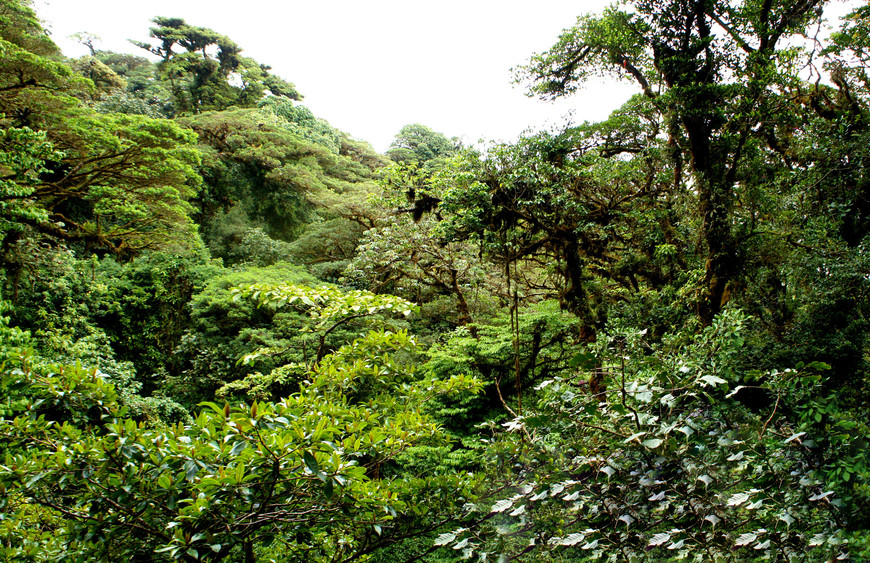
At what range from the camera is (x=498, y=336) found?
560cm

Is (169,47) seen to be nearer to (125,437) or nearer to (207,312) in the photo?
(207,312)

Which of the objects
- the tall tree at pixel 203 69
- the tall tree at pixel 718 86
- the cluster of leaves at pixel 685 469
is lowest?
the cluster of leaves at pixel 685 469

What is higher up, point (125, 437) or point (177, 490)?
point (125, 437)

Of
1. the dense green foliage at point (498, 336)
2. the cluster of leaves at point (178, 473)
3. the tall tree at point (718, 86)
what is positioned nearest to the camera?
the cluster of leaves at point (178, 473)

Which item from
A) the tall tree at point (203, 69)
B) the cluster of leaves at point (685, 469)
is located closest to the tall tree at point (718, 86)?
the cluster of leaves at point (685, 469)

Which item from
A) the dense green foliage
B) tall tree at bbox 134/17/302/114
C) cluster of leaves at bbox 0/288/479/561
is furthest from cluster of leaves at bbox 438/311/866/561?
tall tree at bbox 134/17/302/114

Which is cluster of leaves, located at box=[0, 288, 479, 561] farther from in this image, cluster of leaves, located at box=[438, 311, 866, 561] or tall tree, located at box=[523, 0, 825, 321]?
tall tree, located at box=[523, 0, 825, 321]

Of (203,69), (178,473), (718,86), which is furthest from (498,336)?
(203,69)

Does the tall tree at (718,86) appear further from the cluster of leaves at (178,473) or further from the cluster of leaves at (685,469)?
the cluster of leaves at (178,473)

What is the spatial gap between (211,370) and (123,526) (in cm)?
776

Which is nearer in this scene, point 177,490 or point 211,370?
point 177,490

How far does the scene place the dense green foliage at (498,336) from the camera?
1404 millimetres

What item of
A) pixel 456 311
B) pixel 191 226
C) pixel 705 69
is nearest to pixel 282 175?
pixel 191 226

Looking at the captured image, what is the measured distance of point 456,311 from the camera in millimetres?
8898
